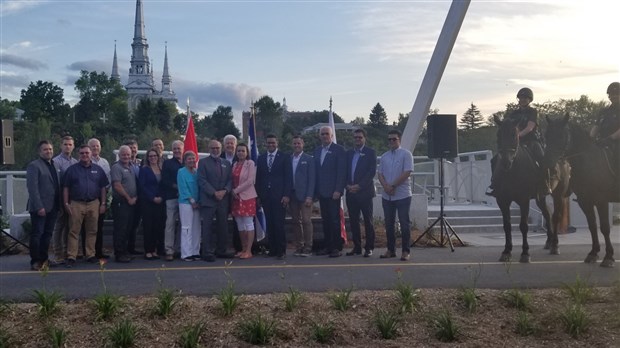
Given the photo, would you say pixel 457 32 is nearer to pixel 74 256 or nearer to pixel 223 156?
pixel 223 156

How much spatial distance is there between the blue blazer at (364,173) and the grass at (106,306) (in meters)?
5.73

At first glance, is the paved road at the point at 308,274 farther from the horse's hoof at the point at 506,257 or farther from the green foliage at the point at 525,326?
the green foliage at the point at 525,326

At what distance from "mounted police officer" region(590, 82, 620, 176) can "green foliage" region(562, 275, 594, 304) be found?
376cm

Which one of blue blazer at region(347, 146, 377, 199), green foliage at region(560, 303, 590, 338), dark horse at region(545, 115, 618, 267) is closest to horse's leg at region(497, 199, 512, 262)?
dark horse at region(545, 115, 618, 267)

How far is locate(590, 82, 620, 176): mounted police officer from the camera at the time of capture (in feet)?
34.6

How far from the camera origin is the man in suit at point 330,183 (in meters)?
11.6

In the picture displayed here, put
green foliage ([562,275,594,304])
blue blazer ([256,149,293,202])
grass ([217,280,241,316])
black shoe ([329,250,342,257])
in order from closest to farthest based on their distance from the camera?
grass ([217,280,241,316])
green foliage ([562,275,594,304])
blue blazer ([256,149,293,202])
black shoe ([329,250,342,257])

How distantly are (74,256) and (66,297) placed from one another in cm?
319

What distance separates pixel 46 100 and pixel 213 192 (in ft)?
262

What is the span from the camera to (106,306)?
6.73 meters

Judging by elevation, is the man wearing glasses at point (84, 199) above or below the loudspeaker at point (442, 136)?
below

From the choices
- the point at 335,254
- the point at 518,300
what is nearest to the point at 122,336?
the point at 518,300

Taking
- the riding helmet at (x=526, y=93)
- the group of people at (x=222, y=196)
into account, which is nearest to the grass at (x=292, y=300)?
the group of people at (x=222, y=196)

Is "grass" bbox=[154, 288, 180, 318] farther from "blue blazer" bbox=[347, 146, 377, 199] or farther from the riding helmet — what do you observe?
the riding helmet
